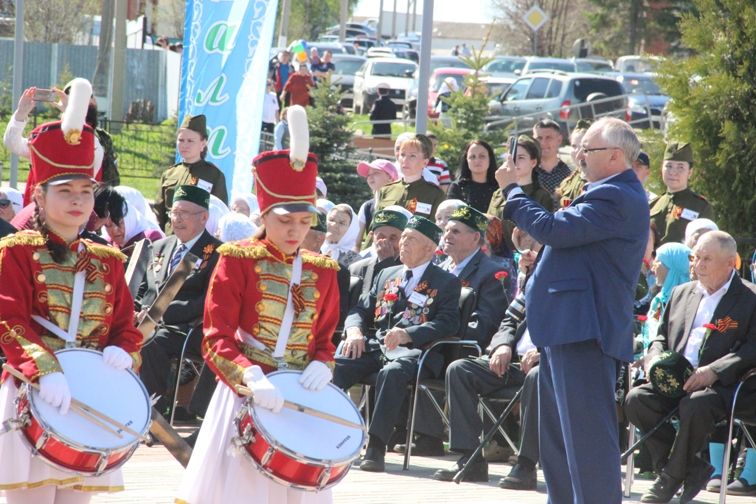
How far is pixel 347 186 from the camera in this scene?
16938 millimetres

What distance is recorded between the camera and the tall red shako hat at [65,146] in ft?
17.5

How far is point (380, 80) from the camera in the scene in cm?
3750

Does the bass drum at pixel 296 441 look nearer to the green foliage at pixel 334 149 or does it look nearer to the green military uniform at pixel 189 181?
the green military uniform at pixel 189 181

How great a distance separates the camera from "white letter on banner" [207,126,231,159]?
13.4 meters

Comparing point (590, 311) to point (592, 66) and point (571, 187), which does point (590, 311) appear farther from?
point (592, 66)

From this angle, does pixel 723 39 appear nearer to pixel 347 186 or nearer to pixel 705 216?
pixel 705 216

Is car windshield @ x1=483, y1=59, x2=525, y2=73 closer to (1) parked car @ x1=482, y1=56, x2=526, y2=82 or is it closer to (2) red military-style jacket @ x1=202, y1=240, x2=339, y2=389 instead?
(1) parked car @ x1=482, y1=56, x2=526, y2=82

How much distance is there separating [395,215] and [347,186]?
7100mm

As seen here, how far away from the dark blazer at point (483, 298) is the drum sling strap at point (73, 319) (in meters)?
4.17

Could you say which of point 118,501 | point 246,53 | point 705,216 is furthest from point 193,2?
point 118,501

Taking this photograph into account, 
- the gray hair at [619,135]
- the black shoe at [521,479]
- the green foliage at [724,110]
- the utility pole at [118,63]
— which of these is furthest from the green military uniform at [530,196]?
the utility pole at [118,63]

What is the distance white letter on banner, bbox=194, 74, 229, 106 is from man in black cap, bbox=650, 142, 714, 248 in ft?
16.2

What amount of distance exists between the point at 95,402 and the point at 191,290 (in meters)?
4.41

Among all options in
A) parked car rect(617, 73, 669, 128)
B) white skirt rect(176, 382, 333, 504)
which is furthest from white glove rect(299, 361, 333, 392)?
parked car rect(617, 73, 669, 128)
